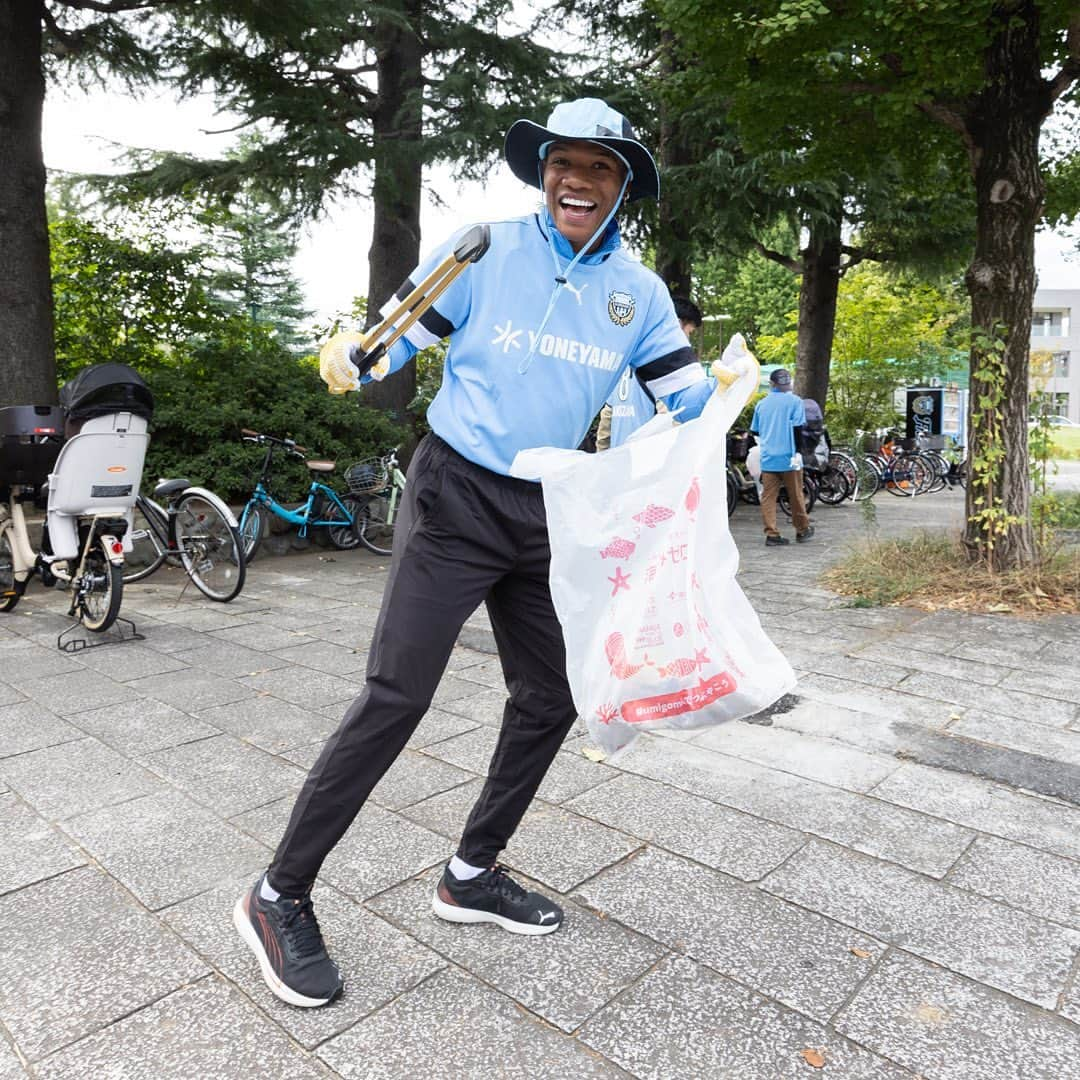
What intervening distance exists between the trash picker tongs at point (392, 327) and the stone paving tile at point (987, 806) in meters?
2.34

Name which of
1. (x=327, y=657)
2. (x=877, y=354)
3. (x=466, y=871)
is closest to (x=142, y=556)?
(x=327, y=657)

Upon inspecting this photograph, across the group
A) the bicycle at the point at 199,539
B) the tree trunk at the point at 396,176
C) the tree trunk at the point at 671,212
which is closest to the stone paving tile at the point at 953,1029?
the bicycle at the point at 199,539

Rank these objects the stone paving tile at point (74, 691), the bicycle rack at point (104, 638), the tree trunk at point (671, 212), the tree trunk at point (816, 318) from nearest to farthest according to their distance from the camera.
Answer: the stone paving tile at point (74, 691) < the bicycle rack at point (104, 638) < the tree trunk at point (671, 212) < the tree trunk at point (816, 318)

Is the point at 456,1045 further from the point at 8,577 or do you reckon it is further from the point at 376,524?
the point at 376,524

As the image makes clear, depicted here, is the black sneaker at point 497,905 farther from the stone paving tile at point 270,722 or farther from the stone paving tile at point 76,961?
the stone paving tile at point 270,722

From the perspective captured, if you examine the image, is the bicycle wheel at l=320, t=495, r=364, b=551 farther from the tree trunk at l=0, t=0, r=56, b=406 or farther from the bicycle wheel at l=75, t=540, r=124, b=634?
the bicycle wheel at l=75, t=540, r=124, b=634

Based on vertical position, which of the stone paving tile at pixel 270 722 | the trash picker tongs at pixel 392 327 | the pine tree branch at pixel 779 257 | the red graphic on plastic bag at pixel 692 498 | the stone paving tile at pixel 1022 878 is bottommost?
the stone paving tile at pixel 270 722

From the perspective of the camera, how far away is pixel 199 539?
6.77 m

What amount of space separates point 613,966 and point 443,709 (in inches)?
84.3

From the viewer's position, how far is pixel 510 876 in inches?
103

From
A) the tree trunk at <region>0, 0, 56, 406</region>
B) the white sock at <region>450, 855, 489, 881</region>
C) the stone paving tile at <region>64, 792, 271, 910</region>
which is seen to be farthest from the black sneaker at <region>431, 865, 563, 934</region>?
the tree trunk at <region>0, 0, 56, 406</region>

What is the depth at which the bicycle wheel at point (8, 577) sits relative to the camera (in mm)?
6281

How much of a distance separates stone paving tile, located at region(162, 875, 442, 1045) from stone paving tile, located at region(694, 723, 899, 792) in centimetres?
174

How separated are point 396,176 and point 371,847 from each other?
8.27m
